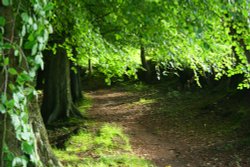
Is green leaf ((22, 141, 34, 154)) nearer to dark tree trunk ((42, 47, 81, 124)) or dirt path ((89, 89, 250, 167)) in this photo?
dirt path ((89, 89, 250, 167))

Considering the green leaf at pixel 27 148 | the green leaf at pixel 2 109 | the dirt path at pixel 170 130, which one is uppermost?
the green leaf at pixel 2 109

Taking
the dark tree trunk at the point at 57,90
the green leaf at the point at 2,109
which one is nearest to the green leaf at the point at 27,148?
the green leaf at the point at 2,109

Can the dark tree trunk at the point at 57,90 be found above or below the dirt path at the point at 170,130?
above

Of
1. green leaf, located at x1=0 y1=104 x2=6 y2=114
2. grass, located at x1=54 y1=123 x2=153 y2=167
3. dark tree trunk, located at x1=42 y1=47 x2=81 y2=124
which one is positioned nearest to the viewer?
green leaf, located at x1=0 y1=104 x2=6 y2=114

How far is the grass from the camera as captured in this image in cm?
698

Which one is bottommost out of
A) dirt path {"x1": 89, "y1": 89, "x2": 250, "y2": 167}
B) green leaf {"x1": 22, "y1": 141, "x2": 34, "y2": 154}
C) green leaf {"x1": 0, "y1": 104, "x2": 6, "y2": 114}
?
dirt path {"x1": 89, "y1": 89, "x2": 250, "y2": 167}

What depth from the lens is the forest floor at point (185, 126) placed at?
28.3 ft

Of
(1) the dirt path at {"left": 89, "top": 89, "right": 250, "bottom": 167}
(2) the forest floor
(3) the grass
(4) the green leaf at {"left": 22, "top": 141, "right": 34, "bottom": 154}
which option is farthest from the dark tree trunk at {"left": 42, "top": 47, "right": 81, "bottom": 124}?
(4) the green leaf at {"left": 22, "top": 141, "right": 34, "bottom": 154}

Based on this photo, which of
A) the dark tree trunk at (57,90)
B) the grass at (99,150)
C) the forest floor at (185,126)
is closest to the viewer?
the grass at (99,150)

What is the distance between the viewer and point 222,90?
55.1 feet

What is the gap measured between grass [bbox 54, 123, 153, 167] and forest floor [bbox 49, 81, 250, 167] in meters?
0.46

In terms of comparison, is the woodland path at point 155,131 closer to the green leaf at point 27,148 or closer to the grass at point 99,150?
the grass at point 99,150

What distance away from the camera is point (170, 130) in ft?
39.5

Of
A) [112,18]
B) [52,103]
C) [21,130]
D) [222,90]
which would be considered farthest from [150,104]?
[21,130]
